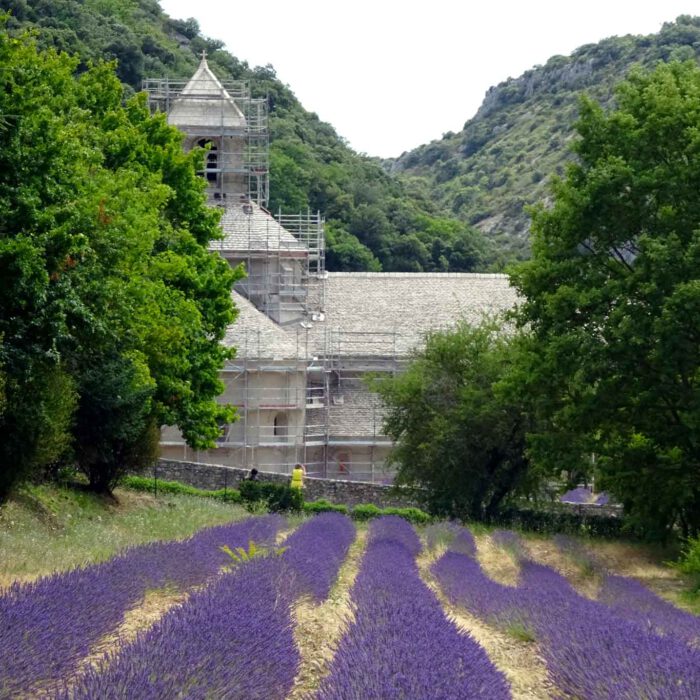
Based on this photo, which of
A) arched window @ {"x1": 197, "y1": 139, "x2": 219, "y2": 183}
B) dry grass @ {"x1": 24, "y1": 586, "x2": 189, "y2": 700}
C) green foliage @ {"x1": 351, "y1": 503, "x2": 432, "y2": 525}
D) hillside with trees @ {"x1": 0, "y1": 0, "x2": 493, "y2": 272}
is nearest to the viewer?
dry grass @ {"x1": 24, "y1": 586, "x2": 189, "y2": 700}

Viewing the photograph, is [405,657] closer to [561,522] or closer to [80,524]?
[80,524]

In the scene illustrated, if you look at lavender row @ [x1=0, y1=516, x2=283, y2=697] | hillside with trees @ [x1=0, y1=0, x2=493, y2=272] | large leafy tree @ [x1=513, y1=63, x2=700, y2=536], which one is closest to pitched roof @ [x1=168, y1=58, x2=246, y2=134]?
hillside with trees @ [x1=0, y1=0, x2=493, y2=272]

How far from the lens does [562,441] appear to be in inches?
963

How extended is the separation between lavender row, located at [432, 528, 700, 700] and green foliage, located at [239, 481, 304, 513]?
17135 millimetres

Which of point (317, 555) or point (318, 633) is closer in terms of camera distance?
point (318, 633)

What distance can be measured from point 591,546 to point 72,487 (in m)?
11.4

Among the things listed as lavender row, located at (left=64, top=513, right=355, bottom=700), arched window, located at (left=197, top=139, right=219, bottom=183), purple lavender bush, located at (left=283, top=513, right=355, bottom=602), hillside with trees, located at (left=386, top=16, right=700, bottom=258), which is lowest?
purple lavender bush, located at (left=283, top=513, right=355, bottom=602)

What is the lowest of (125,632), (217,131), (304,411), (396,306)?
(125,632)

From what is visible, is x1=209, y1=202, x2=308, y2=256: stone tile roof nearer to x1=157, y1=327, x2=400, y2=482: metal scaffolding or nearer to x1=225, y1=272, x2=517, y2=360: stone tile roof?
x1=225, y1=272, x2=517, y2=360: stone tile roof

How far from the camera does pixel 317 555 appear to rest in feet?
50.3

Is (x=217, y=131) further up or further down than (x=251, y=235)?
further up

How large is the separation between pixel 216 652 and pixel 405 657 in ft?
4.12

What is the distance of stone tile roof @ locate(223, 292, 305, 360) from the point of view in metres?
48.3

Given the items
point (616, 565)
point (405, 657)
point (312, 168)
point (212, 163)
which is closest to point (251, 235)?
point (212, 163)
